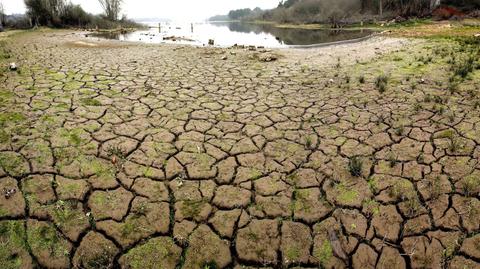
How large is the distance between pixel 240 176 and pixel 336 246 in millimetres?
1195

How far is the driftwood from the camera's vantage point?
93.4 inches

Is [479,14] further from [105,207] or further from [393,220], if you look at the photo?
[105,207]

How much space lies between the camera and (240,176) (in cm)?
321

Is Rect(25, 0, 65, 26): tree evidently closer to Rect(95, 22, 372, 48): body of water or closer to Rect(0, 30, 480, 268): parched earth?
Rect(95, 22, 372, 48): body of water

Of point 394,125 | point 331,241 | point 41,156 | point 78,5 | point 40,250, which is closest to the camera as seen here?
point 40,250

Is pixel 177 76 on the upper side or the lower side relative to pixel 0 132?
upper

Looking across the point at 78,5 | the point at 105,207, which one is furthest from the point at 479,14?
the point at 78,5

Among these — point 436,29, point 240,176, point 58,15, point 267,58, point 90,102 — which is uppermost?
point 58,15

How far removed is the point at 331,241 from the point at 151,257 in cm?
147

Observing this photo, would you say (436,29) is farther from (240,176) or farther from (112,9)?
(112,9)

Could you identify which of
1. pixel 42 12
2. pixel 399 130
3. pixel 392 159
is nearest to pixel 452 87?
pixel 399 130

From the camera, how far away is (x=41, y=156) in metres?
3.30

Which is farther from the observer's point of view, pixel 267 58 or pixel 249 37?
pixel 249 37

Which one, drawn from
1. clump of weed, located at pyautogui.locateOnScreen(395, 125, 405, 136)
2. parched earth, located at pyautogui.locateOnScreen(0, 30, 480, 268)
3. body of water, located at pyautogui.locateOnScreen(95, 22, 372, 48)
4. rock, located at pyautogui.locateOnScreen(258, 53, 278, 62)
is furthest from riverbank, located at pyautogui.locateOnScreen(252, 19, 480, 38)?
clump of weed, located at pyautogui.locateOnScreen(395, 125, 405, 136)
